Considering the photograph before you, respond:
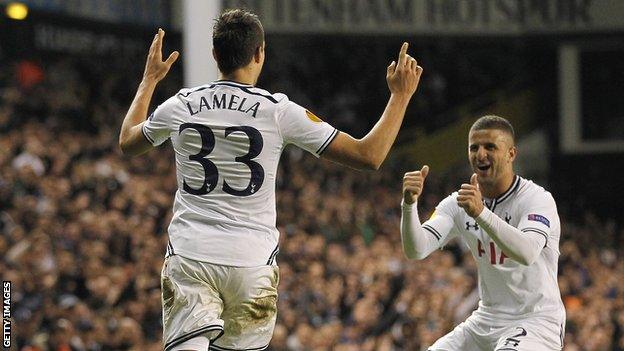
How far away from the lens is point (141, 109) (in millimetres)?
5758

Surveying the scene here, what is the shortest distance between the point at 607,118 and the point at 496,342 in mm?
21098

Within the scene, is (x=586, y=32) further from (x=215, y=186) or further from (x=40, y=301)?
(x=215, y=186)

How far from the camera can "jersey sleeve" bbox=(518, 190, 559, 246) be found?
252 inches

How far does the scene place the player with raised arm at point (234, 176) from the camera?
5.27 metres

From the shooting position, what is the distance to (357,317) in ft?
45.6

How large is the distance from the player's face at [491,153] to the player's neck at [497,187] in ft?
0.06

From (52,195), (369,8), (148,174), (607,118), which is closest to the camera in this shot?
(52,195)

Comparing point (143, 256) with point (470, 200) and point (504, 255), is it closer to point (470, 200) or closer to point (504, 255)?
point (504, 255)

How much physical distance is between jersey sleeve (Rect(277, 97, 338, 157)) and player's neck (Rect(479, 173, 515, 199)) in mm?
1697

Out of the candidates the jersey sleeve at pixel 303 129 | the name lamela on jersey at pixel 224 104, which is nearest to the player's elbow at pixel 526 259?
the jersey sleeve at pixel 303 129

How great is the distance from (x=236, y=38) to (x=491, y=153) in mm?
1918

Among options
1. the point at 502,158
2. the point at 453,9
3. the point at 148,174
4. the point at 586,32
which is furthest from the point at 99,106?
the point at 502,158

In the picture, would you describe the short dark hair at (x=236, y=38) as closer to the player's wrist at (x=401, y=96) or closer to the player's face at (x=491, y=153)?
the player's wrist at (x=401, y=96)

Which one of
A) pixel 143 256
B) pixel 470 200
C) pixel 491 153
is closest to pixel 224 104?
pixel 470 200
